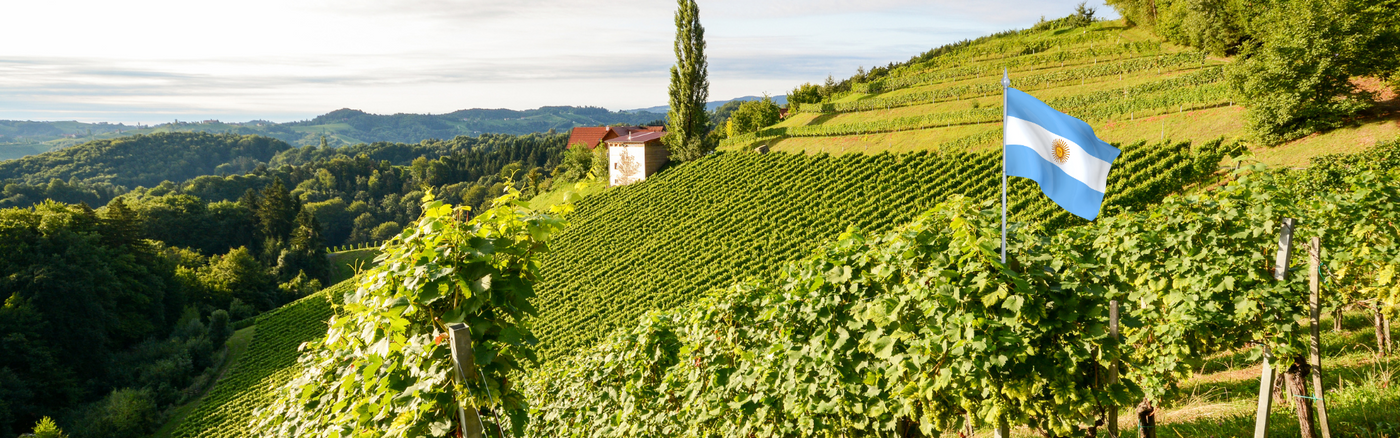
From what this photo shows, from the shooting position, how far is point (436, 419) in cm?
304

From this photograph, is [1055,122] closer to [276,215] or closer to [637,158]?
[637,158]

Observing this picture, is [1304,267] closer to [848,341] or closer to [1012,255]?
[1012,255]

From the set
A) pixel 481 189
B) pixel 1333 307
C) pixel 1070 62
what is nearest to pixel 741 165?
pixel 1070 62

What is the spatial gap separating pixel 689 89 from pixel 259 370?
100 ft

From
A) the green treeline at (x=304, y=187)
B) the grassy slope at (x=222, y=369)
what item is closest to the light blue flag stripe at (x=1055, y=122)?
the grassy slope at (x=222, y=369)

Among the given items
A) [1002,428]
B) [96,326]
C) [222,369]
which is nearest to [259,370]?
[222,369]

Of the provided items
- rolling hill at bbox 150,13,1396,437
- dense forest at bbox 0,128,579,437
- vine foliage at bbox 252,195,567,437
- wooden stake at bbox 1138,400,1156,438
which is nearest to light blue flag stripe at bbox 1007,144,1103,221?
wooden stake at bbox 1138,400,1156,438

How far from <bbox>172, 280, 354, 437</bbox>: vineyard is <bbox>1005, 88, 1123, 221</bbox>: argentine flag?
20.8 meters

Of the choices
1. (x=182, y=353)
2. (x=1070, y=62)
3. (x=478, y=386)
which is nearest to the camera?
(x=478, y=386)

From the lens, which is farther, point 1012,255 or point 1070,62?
point 1070,62

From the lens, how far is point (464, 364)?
278 cm

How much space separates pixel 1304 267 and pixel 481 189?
326 feet

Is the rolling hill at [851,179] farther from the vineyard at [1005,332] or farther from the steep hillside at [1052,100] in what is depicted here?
the vineyard at [1005,332]

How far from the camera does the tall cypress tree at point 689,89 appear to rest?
131 ft
